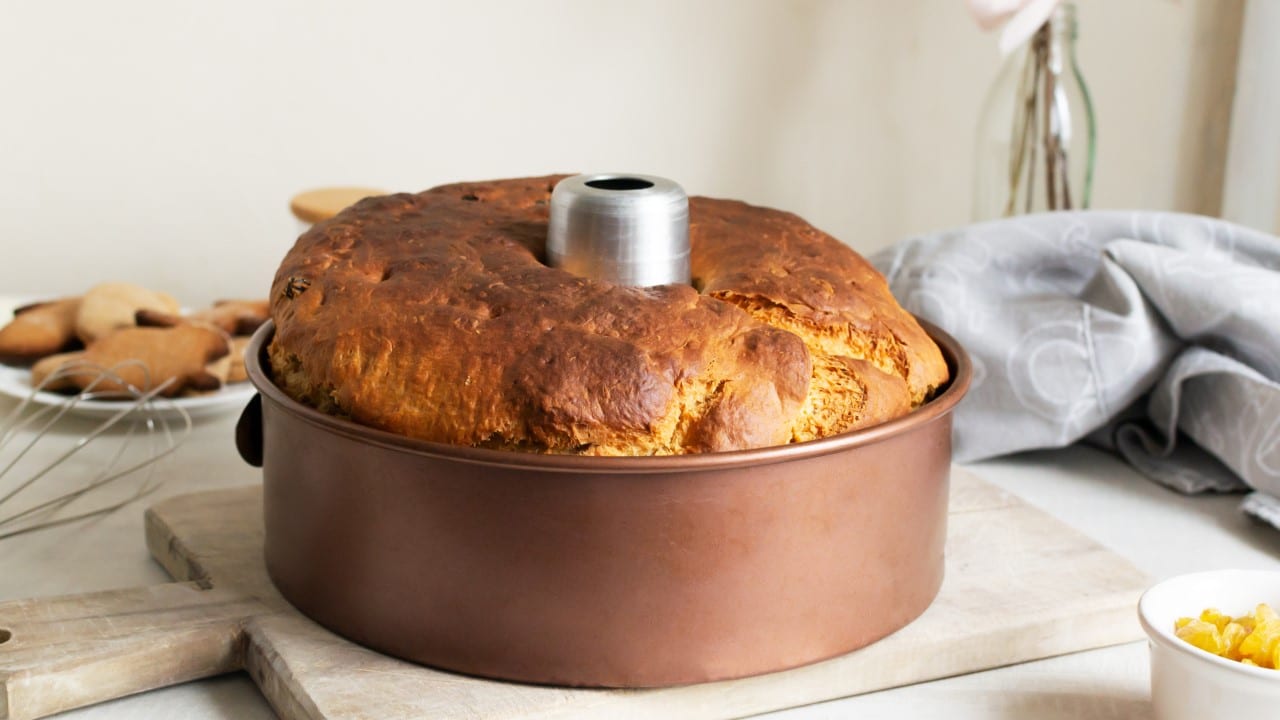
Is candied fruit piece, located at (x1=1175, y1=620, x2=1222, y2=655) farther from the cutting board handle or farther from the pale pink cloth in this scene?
the pale pink cloth

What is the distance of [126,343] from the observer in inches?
50.3

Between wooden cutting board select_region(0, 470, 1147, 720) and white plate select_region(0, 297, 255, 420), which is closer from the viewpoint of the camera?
wooden cutting board select_region(0, 470, 1147, 720)

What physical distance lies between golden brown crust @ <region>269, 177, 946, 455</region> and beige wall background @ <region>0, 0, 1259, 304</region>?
2.77 feet

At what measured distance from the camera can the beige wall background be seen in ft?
5.39

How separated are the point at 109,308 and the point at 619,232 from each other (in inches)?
28.2

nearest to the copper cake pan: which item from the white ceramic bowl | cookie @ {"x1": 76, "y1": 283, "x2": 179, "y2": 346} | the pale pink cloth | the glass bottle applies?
the white ceramic bowl

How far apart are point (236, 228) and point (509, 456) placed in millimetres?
1131

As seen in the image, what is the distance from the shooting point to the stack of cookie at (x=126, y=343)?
1.26m

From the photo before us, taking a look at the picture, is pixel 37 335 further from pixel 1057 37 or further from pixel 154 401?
pixel 1057 37

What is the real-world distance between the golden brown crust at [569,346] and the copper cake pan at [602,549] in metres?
0.02

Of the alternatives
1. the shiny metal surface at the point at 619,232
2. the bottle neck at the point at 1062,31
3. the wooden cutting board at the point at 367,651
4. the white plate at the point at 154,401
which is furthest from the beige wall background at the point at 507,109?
the shiny metal surface at the point at 619,232

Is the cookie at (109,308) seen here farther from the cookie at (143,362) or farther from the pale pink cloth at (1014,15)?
the pale pink cloth at (1014,15)

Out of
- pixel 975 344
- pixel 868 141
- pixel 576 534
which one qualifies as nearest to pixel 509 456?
pixel 576 534

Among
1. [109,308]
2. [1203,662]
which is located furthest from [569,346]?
[109,308]
